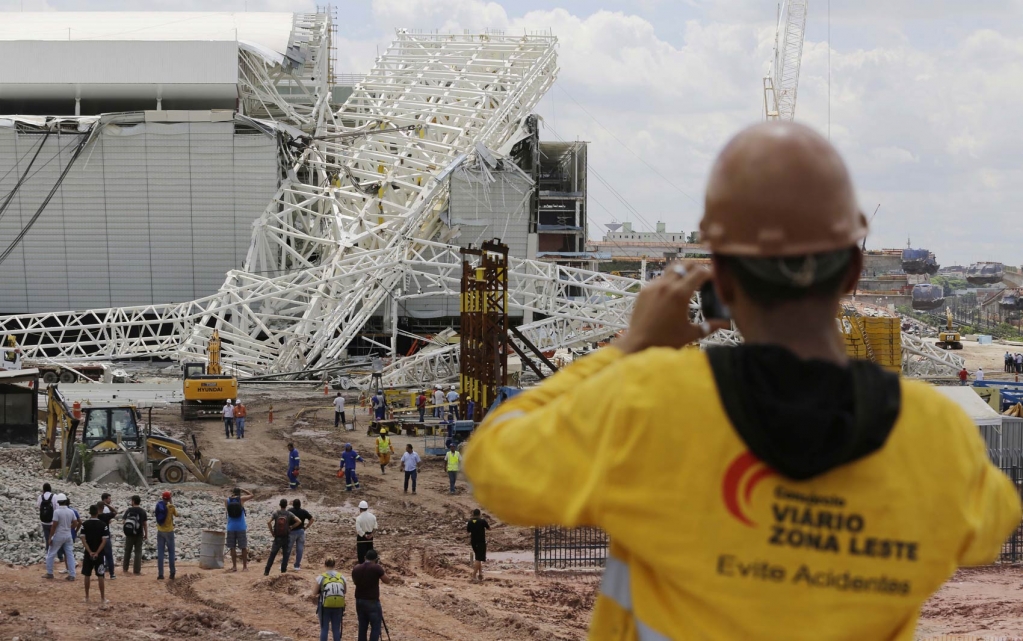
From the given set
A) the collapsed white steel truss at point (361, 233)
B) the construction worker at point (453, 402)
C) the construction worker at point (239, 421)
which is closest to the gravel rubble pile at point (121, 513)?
the construction worker at point (239, 421)

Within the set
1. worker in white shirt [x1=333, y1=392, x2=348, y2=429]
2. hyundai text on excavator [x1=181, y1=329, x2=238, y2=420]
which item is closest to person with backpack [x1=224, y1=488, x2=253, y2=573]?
worker in white shirt [x1=333, y1=392, x2=348, y2=429]

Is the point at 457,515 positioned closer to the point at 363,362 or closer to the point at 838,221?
the point at 838,221

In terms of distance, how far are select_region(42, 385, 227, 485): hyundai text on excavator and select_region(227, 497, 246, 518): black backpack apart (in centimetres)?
659

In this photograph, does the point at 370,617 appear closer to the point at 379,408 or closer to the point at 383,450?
the point at 383,450

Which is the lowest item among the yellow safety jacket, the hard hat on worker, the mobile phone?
the yellow safety jacket

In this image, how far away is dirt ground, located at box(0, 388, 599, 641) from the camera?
1483 centimetres

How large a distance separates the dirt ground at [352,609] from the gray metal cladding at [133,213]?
35802 mm

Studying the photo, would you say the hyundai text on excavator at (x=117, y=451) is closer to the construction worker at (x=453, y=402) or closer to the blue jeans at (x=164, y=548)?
the blue jeans at (x=164, y=548)

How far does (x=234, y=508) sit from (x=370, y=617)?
16.8 ft

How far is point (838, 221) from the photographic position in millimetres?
2414

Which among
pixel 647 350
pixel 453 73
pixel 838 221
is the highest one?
pixel 453 73

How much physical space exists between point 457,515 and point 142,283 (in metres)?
39.0

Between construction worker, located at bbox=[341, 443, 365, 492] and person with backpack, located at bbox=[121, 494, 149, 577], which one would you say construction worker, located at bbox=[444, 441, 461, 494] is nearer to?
construction worker, located at bbox=[341, 443, 365, 492]

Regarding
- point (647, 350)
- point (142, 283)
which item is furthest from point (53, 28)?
point (647, 350)
